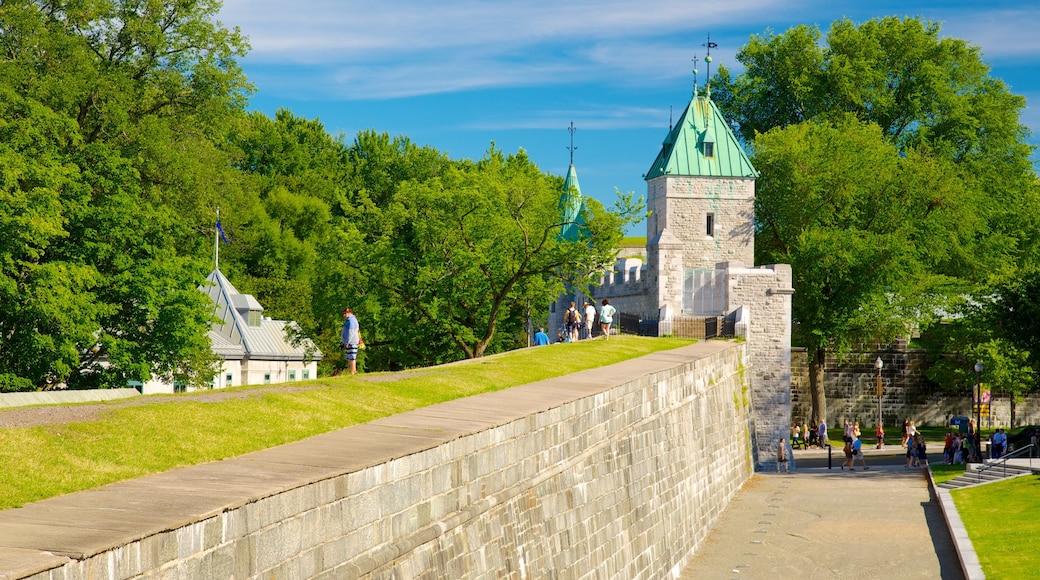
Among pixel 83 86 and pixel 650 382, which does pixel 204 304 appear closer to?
pixel 83 86

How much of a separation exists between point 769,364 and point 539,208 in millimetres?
8649

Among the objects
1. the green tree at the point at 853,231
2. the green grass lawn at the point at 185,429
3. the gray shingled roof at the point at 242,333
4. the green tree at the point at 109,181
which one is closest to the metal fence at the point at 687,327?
the green tree at the point at 853,231

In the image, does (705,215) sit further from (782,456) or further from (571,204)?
(571,204)

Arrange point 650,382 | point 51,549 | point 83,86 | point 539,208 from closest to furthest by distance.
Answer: point 51,549 → point 650,382 → point 83,86 → point 539,208

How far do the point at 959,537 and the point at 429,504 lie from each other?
18.6m

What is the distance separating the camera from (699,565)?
2670 cm

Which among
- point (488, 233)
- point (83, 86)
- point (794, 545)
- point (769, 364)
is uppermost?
point (83, 86)

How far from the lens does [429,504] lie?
12125 millimetres

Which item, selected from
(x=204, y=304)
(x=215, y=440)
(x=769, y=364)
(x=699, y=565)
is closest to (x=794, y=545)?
(x=699, y=565)

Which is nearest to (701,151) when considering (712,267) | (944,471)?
(712,267)

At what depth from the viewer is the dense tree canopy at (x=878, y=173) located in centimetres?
4866

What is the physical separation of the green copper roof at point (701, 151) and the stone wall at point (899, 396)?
461 inches

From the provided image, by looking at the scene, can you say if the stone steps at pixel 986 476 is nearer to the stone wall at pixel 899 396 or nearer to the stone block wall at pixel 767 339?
the stone block wall at pixel 767 339

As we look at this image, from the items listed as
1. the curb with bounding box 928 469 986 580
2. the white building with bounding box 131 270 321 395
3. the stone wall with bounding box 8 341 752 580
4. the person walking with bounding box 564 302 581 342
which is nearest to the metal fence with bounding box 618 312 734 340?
the person walking with bounding box 564 302 581 342
